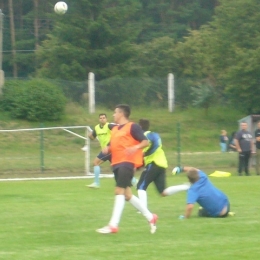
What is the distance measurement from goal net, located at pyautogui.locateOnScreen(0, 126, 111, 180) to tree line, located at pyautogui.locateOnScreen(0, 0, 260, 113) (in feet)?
24.4

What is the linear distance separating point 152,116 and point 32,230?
1099 inches

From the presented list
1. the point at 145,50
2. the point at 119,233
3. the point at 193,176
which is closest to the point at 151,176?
the point at 193,176

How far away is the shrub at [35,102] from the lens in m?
35.4

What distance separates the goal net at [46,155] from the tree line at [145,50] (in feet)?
24.4

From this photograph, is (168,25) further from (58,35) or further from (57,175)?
(57,175)

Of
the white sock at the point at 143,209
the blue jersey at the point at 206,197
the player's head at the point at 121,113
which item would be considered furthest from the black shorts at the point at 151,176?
the player's head at the point at 121,113

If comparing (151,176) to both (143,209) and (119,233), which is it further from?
(119,233)

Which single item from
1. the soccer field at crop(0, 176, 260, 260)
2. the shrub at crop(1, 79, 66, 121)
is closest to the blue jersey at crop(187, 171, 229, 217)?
the soccer field at crop(0, 176, 260, 260)

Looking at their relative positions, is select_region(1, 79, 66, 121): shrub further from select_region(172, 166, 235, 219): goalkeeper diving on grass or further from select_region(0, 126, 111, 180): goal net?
select_region(172, 166, 235, 219): goalkeeper diving on grass

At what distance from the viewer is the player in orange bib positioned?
31.0 ft

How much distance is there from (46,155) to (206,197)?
58.0ft

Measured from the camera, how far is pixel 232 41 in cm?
3834

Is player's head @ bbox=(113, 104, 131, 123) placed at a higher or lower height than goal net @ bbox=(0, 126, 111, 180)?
higher

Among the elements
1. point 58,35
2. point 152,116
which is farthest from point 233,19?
point 58,35
